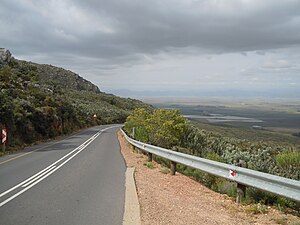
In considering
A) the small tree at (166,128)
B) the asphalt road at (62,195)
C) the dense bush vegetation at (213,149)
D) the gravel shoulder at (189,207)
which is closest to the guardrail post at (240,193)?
the gravel shoulder at (189,207)

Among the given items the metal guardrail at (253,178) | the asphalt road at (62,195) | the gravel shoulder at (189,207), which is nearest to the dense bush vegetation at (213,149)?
the metal guardrail at (253,178)

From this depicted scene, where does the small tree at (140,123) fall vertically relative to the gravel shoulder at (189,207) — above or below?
above

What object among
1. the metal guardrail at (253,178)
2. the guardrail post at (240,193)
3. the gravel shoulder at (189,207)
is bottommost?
the gravel shoulder at (189,207)

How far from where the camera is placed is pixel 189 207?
274 inches

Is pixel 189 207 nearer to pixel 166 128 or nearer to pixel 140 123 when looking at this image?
pixel 166 128

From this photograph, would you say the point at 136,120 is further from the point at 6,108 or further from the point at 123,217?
the point at 123,217

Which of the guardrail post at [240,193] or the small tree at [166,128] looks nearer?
the guardrail post at [240,193]

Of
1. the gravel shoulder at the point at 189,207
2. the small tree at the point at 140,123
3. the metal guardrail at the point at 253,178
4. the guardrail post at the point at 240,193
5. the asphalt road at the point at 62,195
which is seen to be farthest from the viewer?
the small tree at the point at 140,123

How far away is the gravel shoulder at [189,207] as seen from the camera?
603cm

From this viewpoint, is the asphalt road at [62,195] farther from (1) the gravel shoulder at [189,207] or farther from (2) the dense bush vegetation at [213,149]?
(2) the dense bush vegetation at [213,149]

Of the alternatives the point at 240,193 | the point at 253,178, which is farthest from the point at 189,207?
the point at 253,178

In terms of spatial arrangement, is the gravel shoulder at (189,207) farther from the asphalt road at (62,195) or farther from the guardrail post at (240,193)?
the asphalt road at (62,195)

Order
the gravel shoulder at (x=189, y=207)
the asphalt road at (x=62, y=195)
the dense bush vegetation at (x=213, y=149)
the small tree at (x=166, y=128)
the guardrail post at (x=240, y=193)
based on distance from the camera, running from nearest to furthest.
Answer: the gravel shoulder at (x=189, y=207) < the asphalt road at (x=62, y=195) < the guardrail post at (x=240, y=193) < the dense bush vegetation at (x=213, y=149) < the small tree at (x=166, y=128)

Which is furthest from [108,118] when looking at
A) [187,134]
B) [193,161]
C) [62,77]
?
[62,77]
